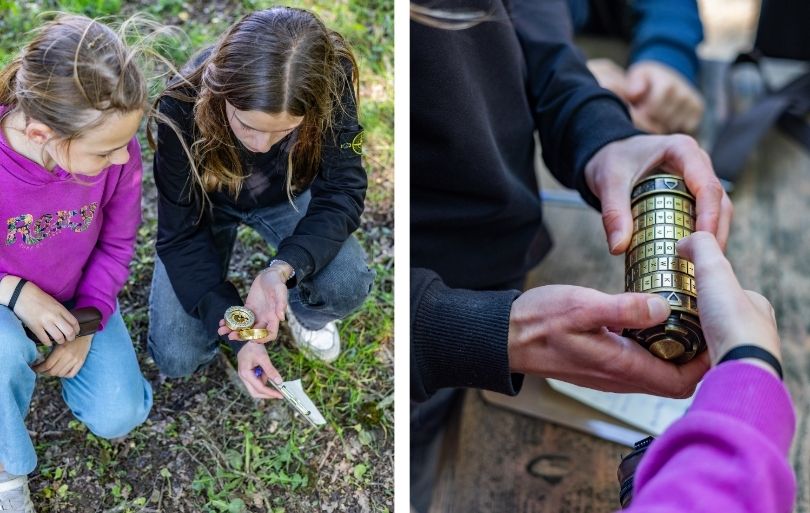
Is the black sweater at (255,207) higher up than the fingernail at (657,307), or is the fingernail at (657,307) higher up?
the fingernail at (657,307)

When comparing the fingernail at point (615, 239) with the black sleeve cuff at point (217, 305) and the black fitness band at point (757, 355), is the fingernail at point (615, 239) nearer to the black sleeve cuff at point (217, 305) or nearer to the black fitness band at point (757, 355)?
the black fitness band at point (757, 355)

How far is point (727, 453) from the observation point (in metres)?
0.52

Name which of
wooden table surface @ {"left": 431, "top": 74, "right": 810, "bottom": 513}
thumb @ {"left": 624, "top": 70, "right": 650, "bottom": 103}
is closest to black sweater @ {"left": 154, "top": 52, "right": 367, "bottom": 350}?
wooden table surface @ {"left": 431, "top": 74, "right": 810, "bottom": 513}

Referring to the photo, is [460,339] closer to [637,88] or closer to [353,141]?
[353,141]

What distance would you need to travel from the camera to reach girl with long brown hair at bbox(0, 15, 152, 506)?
670 millimetres

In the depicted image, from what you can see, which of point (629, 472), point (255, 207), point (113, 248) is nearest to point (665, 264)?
point (629, 472)

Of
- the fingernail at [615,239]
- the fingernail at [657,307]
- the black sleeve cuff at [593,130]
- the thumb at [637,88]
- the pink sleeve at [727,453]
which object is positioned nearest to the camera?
the pink sleeve at [727,453]

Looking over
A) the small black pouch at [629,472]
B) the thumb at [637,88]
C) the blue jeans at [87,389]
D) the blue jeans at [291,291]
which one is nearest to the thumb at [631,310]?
the small black pouch at [629,472]

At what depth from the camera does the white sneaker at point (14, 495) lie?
679 mm

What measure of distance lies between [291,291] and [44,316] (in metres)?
0.22

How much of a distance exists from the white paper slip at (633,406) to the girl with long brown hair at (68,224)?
504 mm

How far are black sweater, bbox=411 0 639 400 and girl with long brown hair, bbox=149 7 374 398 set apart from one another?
8 cm

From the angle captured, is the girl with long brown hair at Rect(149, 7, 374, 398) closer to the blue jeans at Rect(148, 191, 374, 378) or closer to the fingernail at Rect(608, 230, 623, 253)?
the blue jeans at Rect(148, 191, 374, 378)

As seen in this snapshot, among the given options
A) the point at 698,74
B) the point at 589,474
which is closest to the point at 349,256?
the point at 589,474
